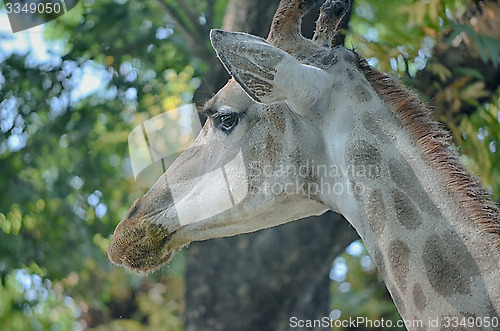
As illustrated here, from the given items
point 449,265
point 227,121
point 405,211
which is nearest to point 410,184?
point 405,211

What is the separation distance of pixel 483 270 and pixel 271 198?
2.88 feet

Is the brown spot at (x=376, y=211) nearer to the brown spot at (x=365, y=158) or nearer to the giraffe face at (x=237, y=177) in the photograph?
the brown spot at (x=365, y=158)

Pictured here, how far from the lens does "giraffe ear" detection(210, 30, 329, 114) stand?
2459 millimetres

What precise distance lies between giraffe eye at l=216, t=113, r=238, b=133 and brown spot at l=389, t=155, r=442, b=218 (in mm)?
682

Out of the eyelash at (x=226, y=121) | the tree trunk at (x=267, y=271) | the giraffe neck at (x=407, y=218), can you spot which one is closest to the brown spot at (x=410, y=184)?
the giraffe neck at (x=407, y=218)

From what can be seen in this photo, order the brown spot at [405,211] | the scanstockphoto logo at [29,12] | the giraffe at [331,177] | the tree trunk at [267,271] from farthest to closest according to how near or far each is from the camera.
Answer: the tree trunk at [267,271]
the scanstockphoto logo at [29,12]
the brown spot at [405,211]
the giraffe at [331,177]

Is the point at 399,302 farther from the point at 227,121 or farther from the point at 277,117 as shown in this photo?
the point at 227,121

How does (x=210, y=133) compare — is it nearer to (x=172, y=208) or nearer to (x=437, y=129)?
(x=172, y=208)

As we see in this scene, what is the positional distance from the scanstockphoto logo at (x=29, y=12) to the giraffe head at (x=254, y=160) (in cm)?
296

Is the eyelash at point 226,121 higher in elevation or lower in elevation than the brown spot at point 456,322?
higher

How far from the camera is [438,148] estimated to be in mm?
2439

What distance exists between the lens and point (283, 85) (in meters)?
2.51

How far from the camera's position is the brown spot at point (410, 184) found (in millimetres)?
2385

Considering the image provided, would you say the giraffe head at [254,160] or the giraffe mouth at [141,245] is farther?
the giraffe mouth at [141,245]
